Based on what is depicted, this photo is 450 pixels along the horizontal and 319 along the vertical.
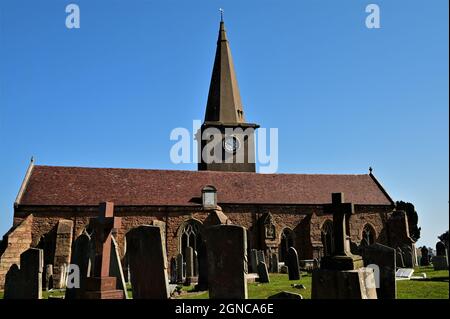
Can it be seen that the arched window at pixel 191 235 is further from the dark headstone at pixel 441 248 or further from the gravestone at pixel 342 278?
the gravestone at pixel 342 278

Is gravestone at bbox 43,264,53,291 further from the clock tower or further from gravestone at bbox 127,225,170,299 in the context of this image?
the clock tower

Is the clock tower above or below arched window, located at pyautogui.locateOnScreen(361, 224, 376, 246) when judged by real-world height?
above

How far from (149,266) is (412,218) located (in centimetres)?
4323

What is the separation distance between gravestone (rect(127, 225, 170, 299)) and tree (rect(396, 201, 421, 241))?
41.4m

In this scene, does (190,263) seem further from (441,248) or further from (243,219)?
(441,248)

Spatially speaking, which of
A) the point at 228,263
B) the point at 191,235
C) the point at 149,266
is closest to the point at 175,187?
the point at 191,235

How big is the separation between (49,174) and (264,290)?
59.6 feet

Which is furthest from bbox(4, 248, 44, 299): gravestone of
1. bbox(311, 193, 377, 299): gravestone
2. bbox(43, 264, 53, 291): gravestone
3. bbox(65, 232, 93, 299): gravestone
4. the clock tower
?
the clock tower

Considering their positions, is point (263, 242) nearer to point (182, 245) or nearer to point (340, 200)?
point (182, 245)

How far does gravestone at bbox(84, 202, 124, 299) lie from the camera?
8.03 metres

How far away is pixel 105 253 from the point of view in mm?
8383

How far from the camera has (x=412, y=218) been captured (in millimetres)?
43875

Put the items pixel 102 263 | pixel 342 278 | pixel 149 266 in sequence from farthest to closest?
pixel 149 266 → pixel 102 263 → pixel 342 278
